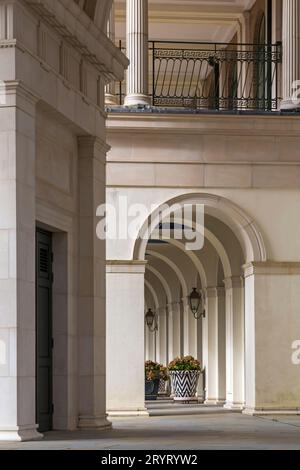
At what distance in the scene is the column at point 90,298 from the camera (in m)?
21.8

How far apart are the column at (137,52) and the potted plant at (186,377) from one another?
11.0 meters

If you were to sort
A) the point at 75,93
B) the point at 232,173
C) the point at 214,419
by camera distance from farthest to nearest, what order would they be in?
the point at 232,173
the point at 214,419
the point at 75,93

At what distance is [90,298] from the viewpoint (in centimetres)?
2191

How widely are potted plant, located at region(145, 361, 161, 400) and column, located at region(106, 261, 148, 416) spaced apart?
11.4m

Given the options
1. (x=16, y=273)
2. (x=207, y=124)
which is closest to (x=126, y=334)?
(x=207, y=124)

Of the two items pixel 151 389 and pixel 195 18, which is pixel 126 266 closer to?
pixel 195 18

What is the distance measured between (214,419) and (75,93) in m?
8.90

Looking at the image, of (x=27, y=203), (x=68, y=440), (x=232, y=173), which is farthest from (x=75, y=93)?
(x=232, y=173)

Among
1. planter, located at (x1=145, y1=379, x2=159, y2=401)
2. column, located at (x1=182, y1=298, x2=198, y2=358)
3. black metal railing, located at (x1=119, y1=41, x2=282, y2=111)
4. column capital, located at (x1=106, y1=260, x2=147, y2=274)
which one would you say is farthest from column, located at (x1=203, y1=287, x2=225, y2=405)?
column capital, located at (x1=106, y1=260, x2=147, y2=274)

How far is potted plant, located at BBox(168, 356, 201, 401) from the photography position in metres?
38.0

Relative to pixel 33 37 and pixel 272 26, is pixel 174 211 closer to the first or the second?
pixel 272 26

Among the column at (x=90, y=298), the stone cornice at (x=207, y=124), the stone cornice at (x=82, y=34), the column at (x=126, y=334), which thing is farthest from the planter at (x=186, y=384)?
the stone cornice at (x=82, y=34)

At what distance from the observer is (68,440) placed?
18.6 metres

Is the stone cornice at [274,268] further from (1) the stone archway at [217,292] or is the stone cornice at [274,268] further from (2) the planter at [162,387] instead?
(2) the planter at [162,387]
